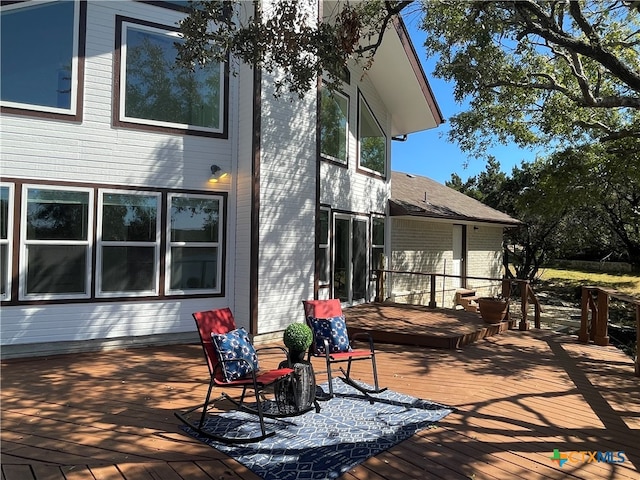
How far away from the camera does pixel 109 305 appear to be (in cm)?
660

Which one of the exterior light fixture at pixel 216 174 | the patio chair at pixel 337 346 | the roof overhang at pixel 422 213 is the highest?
the exterior light fixture at pixel 216 174

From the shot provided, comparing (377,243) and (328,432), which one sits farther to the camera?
(377,243)

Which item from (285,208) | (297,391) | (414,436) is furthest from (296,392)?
(285,208)

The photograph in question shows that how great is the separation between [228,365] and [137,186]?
13.3 feet

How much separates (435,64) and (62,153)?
277 inches

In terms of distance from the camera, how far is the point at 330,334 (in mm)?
5016

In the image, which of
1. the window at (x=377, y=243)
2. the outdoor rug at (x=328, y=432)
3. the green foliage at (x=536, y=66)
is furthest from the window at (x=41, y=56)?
the window at (x=377, y=243)

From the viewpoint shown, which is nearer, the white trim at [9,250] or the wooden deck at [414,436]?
the wooden deck at [414,436]

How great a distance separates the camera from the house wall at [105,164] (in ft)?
20.0

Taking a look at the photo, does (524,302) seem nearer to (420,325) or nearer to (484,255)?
(420,325)

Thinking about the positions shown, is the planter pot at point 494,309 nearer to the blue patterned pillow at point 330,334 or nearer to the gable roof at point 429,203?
the gable roof at point 429,203

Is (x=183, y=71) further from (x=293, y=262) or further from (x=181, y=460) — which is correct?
(x=181, y=460)

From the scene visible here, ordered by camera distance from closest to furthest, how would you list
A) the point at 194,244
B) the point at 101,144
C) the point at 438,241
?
the point at 101,144, the point at 194,244, the point at 438,241

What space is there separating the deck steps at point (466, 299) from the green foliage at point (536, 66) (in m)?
4.51
